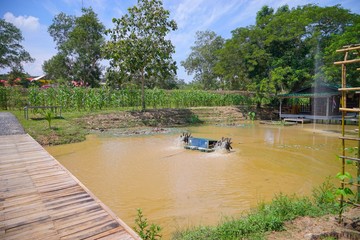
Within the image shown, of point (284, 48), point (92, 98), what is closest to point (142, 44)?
point (92, 98)

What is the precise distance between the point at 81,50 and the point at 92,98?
1593 centimetres

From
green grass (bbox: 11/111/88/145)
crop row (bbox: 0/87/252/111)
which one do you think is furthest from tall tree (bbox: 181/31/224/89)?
green grass (bbox: 11/111/88/145)

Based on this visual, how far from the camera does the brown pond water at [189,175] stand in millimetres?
5156

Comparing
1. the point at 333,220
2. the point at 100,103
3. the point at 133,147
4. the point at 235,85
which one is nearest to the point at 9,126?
the point at 133,147

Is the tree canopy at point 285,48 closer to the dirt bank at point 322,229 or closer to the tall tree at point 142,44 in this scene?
the tall tree at point 142,44

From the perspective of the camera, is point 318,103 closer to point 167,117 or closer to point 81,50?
point 167,117

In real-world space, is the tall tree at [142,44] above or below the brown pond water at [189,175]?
above

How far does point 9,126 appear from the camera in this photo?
11.5 m

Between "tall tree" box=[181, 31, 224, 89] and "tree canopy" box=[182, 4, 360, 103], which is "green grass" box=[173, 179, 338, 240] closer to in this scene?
"tree canopy" box=[182, 4, 360, 103]

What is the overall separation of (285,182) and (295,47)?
69.4 feet

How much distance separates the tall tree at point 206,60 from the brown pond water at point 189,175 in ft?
110

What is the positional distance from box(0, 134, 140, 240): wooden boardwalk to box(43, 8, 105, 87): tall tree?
3034cm

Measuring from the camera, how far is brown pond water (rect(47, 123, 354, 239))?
16.9 ft

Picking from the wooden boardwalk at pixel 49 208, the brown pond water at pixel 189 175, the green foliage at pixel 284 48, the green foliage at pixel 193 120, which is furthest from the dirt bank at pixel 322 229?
the green foliage at pixel 284 48
